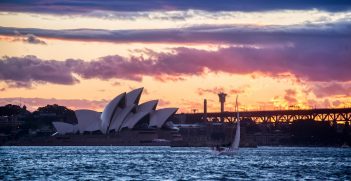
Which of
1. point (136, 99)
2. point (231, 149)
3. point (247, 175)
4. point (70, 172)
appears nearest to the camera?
point (247, 175)

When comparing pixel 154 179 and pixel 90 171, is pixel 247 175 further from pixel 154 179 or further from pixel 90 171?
pixel 90 171

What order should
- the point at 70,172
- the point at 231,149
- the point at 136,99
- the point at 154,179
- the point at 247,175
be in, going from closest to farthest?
the point at 154,179 → the point at 247,175 → the point at 70,172 → the point at 231,149 → the point at 136,99

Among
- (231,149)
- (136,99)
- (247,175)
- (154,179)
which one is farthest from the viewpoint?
(136,99)

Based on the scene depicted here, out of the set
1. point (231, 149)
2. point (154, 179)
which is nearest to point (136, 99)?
point (231, 149)

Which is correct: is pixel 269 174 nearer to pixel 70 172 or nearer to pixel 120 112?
pixel 70 172

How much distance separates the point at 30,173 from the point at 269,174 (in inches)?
683

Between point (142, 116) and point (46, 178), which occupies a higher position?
point (142, 116)

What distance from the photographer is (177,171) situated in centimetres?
7675

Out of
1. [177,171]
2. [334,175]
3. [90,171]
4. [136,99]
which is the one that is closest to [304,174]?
[334,175]

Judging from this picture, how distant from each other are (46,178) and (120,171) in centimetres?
1140

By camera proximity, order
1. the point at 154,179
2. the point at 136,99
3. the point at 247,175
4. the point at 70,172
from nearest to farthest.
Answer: the point at 154,179, the point at 247,175, the point at 70,172, the point at 136,99

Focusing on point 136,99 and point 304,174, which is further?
point 136,99

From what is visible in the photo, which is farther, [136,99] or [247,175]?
[136,99]

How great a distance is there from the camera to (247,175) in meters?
70.4
